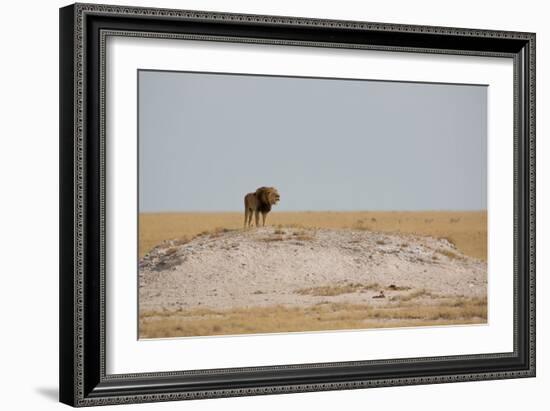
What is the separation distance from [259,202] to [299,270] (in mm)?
567

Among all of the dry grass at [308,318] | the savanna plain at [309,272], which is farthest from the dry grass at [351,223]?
the dry grass at [308,318]

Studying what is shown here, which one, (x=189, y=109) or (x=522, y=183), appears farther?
(x=522, y=183)

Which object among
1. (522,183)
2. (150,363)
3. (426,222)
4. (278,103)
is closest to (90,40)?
(278,103)

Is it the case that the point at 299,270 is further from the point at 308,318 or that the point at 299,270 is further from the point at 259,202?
the point at 259,202

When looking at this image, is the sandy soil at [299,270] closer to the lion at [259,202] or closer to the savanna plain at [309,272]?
the savanna plain at [309,272]

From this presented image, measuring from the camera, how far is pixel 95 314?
7.87 meters

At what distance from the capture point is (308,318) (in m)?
8.45

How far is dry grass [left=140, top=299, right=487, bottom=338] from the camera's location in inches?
320

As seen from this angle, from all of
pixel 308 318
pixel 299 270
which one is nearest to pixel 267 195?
pixel 299 270

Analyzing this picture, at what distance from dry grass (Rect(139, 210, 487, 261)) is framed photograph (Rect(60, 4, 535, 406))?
0.05ft

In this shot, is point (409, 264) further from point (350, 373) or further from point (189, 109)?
point (189, 109)

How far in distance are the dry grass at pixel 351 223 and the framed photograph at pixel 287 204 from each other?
0.05 feet

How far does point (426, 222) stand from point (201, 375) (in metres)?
1.95

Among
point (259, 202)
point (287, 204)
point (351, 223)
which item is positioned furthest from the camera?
point (351, 223)
